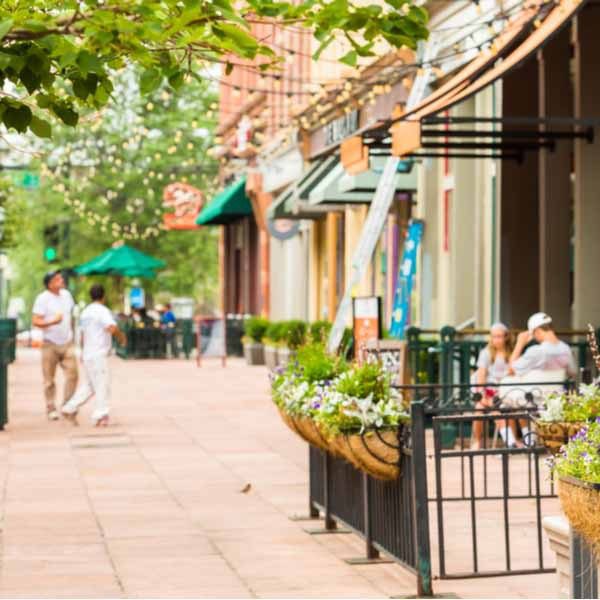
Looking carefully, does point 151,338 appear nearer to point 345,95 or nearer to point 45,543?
point 345,95

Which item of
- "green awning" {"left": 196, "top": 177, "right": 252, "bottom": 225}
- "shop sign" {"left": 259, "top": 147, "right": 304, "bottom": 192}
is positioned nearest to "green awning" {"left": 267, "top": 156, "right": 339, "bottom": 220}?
"shop sign" {"left": 259, "top": 147, "right": 304, "bottom": 192}

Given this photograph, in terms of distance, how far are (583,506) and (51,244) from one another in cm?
4622

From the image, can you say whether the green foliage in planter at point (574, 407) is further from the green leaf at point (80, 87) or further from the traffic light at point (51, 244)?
the traffic light at point (51, 244)

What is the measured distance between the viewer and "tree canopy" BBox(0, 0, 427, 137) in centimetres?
800

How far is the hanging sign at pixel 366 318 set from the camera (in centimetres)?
2016

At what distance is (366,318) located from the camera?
2034 centimetres

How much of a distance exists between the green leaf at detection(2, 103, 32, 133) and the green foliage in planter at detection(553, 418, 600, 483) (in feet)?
9.98

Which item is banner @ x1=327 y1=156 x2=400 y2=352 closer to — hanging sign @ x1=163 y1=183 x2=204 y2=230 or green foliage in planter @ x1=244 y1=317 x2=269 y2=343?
green foliage in planter @ x1=244 y1=317 x2=269 y2=343

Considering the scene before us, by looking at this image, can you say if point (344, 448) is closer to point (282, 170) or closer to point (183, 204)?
point (282, 170)

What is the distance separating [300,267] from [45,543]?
2867cm

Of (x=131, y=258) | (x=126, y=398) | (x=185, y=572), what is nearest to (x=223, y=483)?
(x=185, y=572)

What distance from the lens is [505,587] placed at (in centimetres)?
923

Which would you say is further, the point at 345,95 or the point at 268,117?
the point at 268,117

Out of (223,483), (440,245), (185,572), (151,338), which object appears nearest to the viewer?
(185,572)
